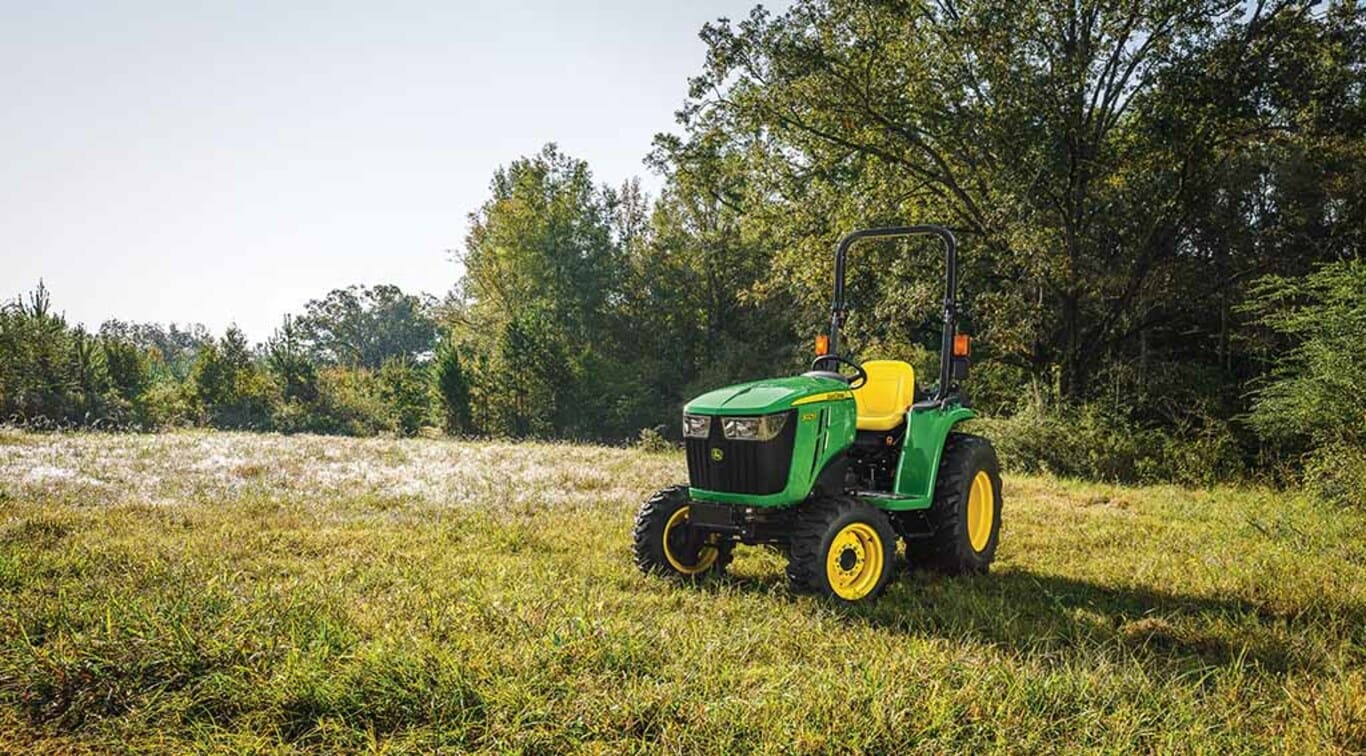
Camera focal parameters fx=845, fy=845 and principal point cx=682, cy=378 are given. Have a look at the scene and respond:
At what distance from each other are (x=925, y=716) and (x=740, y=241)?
1162 inches

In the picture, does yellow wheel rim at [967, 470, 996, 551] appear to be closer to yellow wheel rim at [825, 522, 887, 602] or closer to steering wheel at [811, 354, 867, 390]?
steering wheel at [811, 354, 867, 390]

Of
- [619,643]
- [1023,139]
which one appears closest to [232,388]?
[1023,139]

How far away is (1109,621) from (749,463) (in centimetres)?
220

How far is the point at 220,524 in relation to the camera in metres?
7.04

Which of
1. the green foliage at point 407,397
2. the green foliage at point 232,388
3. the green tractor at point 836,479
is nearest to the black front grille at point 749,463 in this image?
the green tractor at point 836,479

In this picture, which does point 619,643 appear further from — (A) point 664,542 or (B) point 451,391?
→ (B) point 451,391

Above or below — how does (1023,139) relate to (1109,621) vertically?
above

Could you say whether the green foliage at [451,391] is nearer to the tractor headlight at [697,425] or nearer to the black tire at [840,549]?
the tractor headlight at [697,425]

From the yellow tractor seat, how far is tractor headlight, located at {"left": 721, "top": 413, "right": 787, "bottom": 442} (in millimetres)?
1098

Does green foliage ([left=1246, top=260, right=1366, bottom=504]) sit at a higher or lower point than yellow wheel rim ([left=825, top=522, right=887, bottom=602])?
higher

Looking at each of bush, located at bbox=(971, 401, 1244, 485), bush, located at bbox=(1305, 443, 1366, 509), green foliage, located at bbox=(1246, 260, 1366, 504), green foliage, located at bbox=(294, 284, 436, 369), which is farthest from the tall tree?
green foliage, located at bbox=(294, 284, 436, 369)

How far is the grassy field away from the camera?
301 centimetres

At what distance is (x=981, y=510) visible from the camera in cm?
647

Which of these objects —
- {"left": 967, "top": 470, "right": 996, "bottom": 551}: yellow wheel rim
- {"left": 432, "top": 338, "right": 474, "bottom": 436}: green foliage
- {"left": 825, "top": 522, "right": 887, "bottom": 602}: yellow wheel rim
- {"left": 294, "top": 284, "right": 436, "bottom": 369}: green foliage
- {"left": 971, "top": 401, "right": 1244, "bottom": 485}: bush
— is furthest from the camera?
{"left": 294, "top": 284, "right": 436, "bottom": 369}: green foliage
